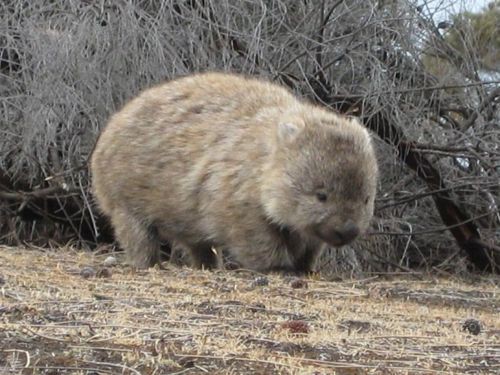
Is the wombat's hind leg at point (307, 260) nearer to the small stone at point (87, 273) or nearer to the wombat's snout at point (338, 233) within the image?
the wombat's snout at point (338, 233)

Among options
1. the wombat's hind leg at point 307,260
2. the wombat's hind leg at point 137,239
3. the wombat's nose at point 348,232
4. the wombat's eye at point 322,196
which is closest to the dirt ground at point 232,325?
the wombat's nose at point 348,232

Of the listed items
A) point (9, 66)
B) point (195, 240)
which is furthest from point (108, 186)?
point (9, 66)

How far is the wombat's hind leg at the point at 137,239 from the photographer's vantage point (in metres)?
8.84

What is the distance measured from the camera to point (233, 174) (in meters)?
8.14

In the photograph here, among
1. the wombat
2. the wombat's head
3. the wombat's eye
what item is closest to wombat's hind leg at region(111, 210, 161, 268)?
the wombat

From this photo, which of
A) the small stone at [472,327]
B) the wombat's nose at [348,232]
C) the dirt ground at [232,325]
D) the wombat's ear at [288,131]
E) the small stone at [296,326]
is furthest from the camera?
the wombat's ear at [288,131]

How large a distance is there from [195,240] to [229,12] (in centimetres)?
212

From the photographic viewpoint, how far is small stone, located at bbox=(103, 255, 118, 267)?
338 inches

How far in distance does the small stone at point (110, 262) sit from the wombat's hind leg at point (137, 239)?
13 cm

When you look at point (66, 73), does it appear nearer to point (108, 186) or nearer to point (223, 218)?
point (108, 186)

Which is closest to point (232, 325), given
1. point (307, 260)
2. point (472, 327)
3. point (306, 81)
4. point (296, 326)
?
point (296, 326)

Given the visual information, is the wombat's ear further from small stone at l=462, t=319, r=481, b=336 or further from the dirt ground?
small stone at l=462, t=319, r=481, b=336

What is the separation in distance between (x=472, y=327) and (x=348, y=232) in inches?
89.5

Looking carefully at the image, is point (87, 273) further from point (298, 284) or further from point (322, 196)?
point (322, 196)
